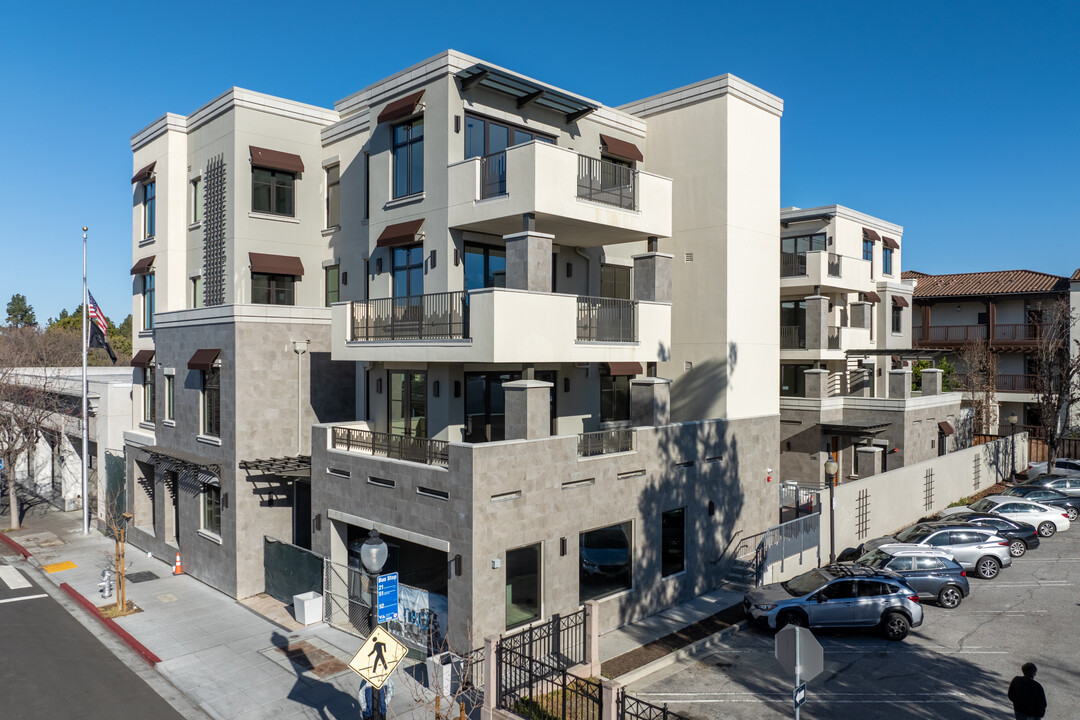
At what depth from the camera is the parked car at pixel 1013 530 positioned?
84.3 feet

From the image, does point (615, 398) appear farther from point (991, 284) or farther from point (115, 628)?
point (991, 284)

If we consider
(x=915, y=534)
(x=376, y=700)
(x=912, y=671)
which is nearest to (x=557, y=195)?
(x=376, y=700)

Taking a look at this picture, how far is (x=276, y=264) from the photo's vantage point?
24.1m

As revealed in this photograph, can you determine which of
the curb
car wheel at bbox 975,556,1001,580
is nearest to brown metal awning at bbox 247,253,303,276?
the curb

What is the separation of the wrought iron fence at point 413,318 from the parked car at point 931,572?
14.1m

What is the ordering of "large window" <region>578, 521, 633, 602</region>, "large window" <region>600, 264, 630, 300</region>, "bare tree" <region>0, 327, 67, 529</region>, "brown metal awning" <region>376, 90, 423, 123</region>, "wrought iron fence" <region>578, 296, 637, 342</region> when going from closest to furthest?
"large window" <region>578, 521, 633, 602</region> < "wrought iron fence" <region>578, 296, 637, 342</region> < "brown metal awning" <region>376, 90, 423, 123</region> < "large window" <region>600, 264, 630, 300</region> < "bare tree" <region>0, 327, 67, 529</region>

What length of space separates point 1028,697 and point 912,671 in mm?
4202

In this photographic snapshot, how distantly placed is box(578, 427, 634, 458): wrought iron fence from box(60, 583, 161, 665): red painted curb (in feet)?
37.5

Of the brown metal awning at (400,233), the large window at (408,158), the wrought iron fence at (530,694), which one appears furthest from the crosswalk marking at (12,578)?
the wrought iron fence at (530,694)

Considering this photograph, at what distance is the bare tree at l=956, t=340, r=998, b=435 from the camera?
4378cm

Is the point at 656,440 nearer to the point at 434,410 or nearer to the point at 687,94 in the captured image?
the point at 434,410

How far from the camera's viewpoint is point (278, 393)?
73.8ft

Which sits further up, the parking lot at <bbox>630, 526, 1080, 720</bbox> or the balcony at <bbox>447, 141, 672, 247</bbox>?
the balcony at <bbox>447, 141, 672, 247</bbox>

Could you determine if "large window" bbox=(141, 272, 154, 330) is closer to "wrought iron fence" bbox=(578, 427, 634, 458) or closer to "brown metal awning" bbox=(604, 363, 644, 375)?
"brown metal awning" bbox=(604, 363, 644, 375)
